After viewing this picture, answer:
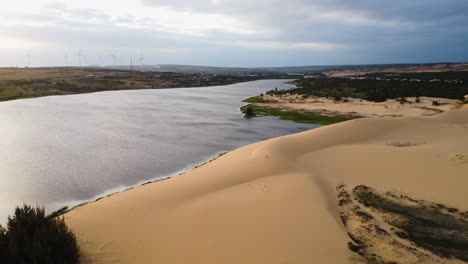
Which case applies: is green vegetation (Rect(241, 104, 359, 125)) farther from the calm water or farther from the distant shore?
the calm water

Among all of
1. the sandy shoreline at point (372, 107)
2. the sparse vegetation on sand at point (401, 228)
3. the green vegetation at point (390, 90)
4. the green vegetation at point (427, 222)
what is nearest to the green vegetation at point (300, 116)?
the sandy shoreline at point (372, 107)

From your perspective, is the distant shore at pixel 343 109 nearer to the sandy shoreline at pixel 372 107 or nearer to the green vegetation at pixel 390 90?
the sandy shoreline at pixel 372 107

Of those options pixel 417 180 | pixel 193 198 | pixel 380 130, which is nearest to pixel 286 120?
pixel 380 130

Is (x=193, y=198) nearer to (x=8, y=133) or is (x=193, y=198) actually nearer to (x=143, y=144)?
(x=143, y=144)

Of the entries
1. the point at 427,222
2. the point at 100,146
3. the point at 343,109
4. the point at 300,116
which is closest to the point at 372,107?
the point at 343,109

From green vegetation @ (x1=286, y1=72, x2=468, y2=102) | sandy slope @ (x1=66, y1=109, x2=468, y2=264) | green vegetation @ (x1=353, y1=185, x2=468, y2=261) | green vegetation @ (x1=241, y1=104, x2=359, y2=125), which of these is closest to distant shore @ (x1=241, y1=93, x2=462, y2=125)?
green vegetation @ (x1=241, y1=104, x2=359, y2=125)

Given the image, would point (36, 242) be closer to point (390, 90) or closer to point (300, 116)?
point (300, 116)
